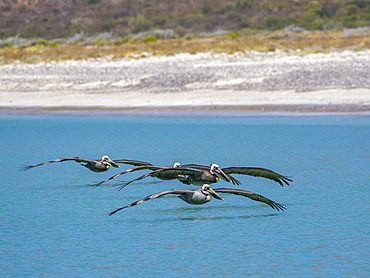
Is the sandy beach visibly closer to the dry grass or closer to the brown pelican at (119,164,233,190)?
the dry grass

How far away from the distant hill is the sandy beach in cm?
1765

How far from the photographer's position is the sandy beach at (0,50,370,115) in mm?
22312

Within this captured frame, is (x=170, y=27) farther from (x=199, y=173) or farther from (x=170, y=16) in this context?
(x=199, y=173)

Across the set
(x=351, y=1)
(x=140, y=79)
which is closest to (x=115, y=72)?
(x=140, y=79)

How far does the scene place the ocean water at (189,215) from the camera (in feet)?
21.7

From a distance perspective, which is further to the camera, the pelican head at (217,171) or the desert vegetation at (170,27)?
the desert vegetation at (170,27)

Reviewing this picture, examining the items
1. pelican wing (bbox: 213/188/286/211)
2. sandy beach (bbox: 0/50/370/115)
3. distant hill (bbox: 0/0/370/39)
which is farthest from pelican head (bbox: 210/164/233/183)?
distant hill (bbox: 0/0/370/39)

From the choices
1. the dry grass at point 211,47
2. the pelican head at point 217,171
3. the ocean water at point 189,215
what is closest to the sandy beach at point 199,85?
the dry grass at point 211,47

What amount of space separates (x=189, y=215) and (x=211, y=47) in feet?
81.5

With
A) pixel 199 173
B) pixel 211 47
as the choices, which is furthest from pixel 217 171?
pixel 211 47

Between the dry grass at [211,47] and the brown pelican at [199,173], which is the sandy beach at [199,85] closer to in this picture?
the dry grass at [211,47]

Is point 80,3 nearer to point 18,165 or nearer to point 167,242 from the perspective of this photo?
point 18,165

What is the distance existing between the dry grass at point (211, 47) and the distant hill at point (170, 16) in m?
9.62

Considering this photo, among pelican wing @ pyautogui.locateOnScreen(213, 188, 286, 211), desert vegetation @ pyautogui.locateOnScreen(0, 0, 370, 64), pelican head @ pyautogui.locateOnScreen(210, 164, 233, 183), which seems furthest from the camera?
desert vegetation @ pyautogui.locateOnScreen(0, 0, 370, 64)
